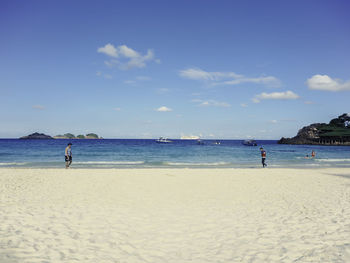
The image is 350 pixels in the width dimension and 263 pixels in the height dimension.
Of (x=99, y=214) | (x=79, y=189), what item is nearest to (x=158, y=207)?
(x=99, y=214)

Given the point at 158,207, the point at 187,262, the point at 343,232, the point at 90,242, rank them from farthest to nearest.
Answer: the point at 158,207 < the point at 343,232 < the point at 90,242 < the point at 187,262

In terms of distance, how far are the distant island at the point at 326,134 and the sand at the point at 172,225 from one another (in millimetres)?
122930

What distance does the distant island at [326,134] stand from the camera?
11650 cm

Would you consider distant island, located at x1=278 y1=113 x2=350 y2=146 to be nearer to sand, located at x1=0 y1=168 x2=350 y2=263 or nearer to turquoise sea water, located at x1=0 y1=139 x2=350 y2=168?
turquoise sea water, located at x1=0 y1=139 x2=350 y2=168

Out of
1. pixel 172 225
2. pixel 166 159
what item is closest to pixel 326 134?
pixel 166 159

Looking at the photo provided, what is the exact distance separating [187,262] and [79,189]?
31.2 feet

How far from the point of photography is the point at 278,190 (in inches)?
521

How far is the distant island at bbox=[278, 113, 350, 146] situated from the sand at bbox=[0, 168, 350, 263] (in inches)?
4840

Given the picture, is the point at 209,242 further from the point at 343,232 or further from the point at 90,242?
the point at 343,232

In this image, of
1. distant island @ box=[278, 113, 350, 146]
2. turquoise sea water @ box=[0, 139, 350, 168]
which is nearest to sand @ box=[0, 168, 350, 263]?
turquoise sea water @ box=[0, 139, 350, 168]

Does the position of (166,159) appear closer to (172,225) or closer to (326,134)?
(172,225)

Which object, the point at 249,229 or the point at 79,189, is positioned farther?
the point at 79,189

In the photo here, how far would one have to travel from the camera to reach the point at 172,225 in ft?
24.3

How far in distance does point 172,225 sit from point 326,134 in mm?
139256
